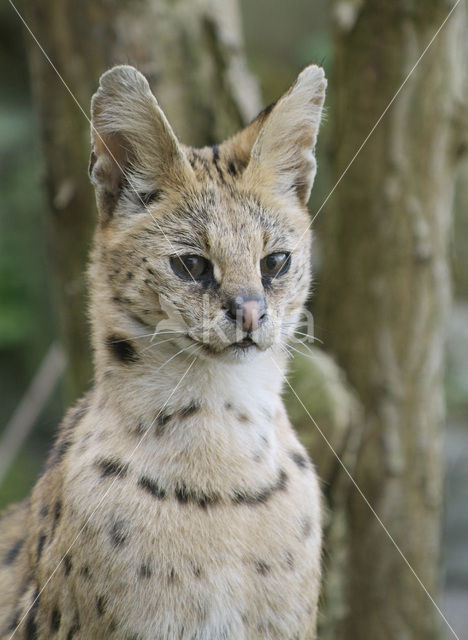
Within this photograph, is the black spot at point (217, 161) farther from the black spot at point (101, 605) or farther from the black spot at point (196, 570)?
the black spot at point (101, 605)

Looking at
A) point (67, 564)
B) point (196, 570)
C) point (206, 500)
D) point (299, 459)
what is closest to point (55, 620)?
point (67, 564)

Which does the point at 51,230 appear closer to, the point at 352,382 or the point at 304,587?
the point at 352,382

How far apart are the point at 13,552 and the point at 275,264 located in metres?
1.59

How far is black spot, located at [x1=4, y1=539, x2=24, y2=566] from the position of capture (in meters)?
3.15

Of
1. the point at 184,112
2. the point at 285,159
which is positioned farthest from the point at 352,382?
the point at 285,159

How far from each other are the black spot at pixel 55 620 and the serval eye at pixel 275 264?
4.40ft

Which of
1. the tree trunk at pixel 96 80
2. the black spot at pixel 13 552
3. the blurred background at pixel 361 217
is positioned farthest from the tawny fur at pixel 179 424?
the tree trunk at pixel 96 80

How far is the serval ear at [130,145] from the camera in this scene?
2.57m

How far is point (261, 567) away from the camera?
2.63m

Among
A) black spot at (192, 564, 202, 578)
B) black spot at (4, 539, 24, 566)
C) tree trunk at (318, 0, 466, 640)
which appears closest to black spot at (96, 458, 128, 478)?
black spot at (192, 564, 202, 578)

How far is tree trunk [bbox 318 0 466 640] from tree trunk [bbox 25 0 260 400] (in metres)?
0.77

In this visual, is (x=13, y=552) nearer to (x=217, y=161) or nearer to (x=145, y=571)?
(x=145, y=571)

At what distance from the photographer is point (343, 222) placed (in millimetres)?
4953

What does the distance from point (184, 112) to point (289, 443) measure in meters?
2.44
